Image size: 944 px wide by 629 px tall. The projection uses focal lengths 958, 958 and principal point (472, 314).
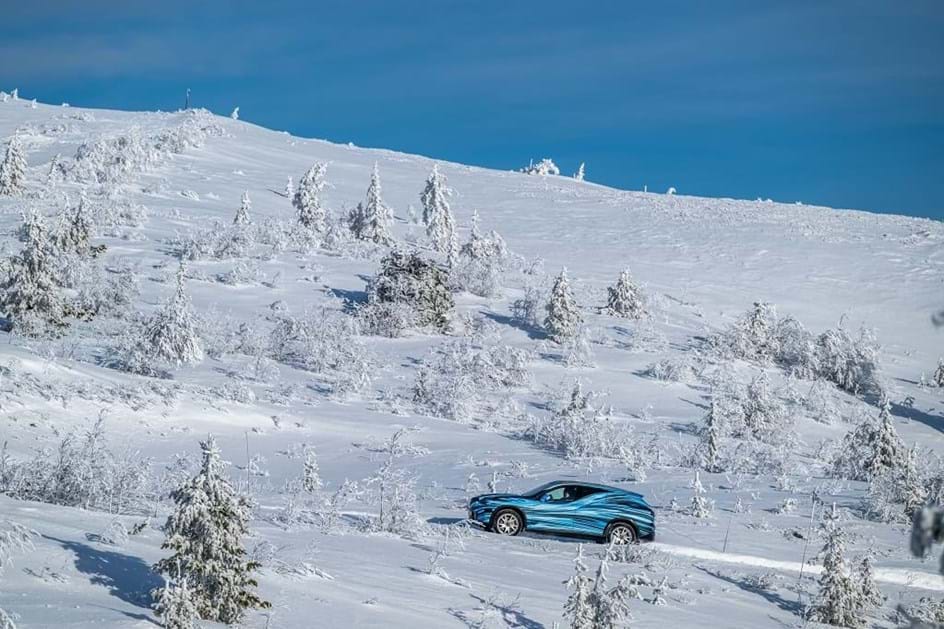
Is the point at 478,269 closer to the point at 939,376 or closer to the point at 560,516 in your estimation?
the point at 939,376

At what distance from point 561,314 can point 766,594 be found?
2047 centimetres

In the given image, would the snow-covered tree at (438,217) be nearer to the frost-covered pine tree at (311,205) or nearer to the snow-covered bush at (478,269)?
the snow-covered bush at (478,269)

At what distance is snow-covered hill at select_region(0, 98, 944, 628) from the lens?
443 inches

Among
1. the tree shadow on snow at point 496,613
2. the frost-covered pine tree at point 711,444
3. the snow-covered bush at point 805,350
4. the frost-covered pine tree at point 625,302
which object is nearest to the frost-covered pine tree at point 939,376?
the snow-covered bush at point 805,350

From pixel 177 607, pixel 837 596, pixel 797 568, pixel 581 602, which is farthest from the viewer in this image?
pixel 797 568

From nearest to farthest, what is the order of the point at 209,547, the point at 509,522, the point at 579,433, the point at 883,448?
the point at 209,547 < the point at 509,522 < the point at 883,448 < the point at 579,433

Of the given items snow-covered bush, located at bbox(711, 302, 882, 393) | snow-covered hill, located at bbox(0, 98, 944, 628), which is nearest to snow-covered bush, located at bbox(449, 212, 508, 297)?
snow-covered hill, located at bbox(0, 98, 944, 628)

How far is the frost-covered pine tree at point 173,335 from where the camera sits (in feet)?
82.7

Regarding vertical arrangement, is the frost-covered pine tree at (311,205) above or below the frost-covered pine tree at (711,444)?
above

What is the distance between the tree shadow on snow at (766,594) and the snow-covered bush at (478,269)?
25.2m

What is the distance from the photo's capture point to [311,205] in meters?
47.7

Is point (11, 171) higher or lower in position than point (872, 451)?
higher

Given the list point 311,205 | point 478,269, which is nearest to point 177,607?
point 478,269

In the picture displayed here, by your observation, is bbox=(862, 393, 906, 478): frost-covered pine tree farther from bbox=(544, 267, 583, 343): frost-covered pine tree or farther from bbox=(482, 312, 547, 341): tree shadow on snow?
bbox=(482, 312, 547, 341): tree shadow on snow
